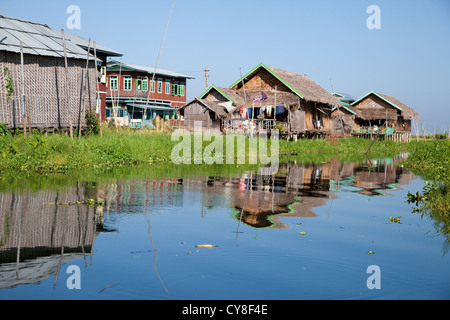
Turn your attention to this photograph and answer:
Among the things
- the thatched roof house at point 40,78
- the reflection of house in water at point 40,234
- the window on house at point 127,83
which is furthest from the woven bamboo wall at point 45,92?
the window on house at point 127,83

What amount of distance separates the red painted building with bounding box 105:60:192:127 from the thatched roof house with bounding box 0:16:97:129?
69.6 feet

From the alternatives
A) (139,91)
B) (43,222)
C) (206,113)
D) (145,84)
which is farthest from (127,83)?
(43,222)

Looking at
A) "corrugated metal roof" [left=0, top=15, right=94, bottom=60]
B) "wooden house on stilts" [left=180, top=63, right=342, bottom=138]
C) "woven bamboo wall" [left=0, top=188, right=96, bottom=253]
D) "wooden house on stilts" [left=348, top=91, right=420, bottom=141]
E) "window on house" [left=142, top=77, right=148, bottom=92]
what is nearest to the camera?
"woven bamboo wall" [left=0, top=188, right=96, bottom=253]

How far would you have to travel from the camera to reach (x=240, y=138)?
88.6 ft

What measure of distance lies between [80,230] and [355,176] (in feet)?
41.1

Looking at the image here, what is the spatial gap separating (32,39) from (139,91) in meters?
25.1

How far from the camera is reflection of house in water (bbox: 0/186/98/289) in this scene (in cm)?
530

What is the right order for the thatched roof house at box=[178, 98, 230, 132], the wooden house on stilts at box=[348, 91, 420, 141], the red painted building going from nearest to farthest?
the thatched roof house at box=[178, 98, 230, 132] < the red painted building < the wooden house on stilts at box=[348, 91, 420, 141]

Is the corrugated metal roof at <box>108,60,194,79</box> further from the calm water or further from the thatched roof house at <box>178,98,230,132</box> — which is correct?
the calm water

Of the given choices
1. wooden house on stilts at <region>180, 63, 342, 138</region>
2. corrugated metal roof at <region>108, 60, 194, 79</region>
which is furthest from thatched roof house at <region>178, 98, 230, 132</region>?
corrugated metal roof at <region>108, 60, 194, 79</region>

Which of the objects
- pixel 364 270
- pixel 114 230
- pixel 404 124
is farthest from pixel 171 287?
pixel 404 124

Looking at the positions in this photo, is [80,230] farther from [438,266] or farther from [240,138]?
[240,138]

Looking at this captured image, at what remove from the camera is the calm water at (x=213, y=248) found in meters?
4.93
